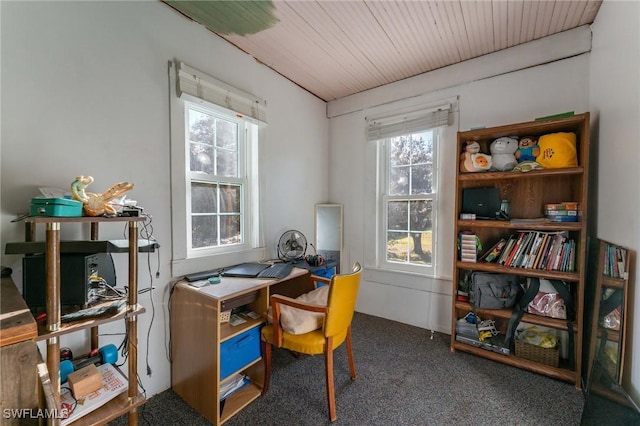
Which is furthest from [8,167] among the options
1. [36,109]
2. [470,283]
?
[470,283]

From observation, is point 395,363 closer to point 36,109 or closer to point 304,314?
point 304,314

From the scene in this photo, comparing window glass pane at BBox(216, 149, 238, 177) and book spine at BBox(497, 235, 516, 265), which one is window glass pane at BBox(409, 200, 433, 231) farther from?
window glass pane at BBox(216, 149, 238, 177)

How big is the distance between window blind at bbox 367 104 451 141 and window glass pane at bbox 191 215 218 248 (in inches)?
78.0

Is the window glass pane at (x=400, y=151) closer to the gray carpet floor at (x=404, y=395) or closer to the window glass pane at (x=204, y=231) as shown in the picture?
the gray carpet floor at (x=404, y=395)

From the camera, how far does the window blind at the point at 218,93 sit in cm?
181

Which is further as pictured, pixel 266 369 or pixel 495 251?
pixel 495 251

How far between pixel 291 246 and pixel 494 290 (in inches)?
72.1

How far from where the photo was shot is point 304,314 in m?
1.62

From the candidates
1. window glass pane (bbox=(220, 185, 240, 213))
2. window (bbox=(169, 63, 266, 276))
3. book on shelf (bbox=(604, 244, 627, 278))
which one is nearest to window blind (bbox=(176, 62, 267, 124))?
window (bbox=(169, 63, 266, 276))

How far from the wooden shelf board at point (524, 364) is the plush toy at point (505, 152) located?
1.54 meters

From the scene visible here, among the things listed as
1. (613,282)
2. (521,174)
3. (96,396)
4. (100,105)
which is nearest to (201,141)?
(100,105)

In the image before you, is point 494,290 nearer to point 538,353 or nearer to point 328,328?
point 538,353

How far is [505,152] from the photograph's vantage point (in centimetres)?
214

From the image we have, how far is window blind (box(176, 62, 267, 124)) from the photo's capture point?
1810 mm
